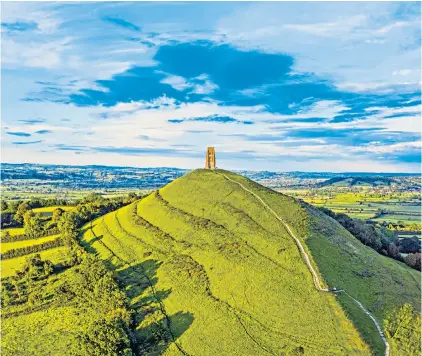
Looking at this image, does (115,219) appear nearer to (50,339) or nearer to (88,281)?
(88,281)

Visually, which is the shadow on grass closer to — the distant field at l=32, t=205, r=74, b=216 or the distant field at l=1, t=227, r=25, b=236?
the distant field at l=1, t=227, r=25, b=236

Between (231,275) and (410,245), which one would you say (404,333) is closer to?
(231,275)

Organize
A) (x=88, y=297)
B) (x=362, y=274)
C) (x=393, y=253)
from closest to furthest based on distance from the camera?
(x=362, y=274) < (x=88, y=297) < (x=393, y=253)

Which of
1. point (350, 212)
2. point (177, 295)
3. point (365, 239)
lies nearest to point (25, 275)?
point (177, 295)

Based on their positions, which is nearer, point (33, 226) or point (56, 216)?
point (33, 226)

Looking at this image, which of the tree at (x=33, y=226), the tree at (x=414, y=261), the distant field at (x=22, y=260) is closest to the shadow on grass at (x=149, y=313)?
the distant field at (x=22, y=260)

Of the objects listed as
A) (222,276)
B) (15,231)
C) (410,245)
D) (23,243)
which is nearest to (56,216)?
(23,243)
